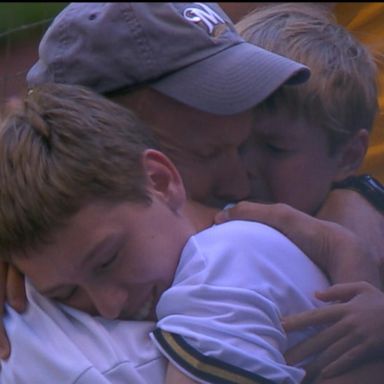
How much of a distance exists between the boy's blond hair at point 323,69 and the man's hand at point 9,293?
449mm

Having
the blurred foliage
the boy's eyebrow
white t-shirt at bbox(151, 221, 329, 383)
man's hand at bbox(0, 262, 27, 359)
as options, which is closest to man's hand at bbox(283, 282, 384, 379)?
white t-shirt at bbox(151, 221, 329, 383)

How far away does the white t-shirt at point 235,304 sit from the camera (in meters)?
1.36

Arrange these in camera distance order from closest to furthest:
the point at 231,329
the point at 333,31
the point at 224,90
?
1. the point at 231,329
2. the point at 224,90
3. the point at 333,31

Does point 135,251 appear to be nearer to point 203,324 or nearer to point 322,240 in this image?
point 203,324

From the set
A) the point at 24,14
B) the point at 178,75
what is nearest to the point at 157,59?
the point at 178,75

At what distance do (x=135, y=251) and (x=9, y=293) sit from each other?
0.20 metres

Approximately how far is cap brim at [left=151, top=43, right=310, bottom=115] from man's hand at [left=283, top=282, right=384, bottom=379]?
336 mm

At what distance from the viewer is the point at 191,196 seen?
1.64m

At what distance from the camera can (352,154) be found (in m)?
1.76

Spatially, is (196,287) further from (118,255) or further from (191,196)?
(191,196)

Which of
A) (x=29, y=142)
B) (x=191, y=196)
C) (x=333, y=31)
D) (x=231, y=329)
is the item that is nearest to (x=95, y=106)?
(x=29, y=142)

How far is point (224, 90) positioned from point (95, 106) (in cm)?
22

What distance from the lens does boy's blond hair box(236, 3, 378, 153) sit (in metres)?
1.73

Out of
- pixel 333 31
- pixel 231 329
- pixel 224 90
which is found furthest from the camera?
pixel 333 31
